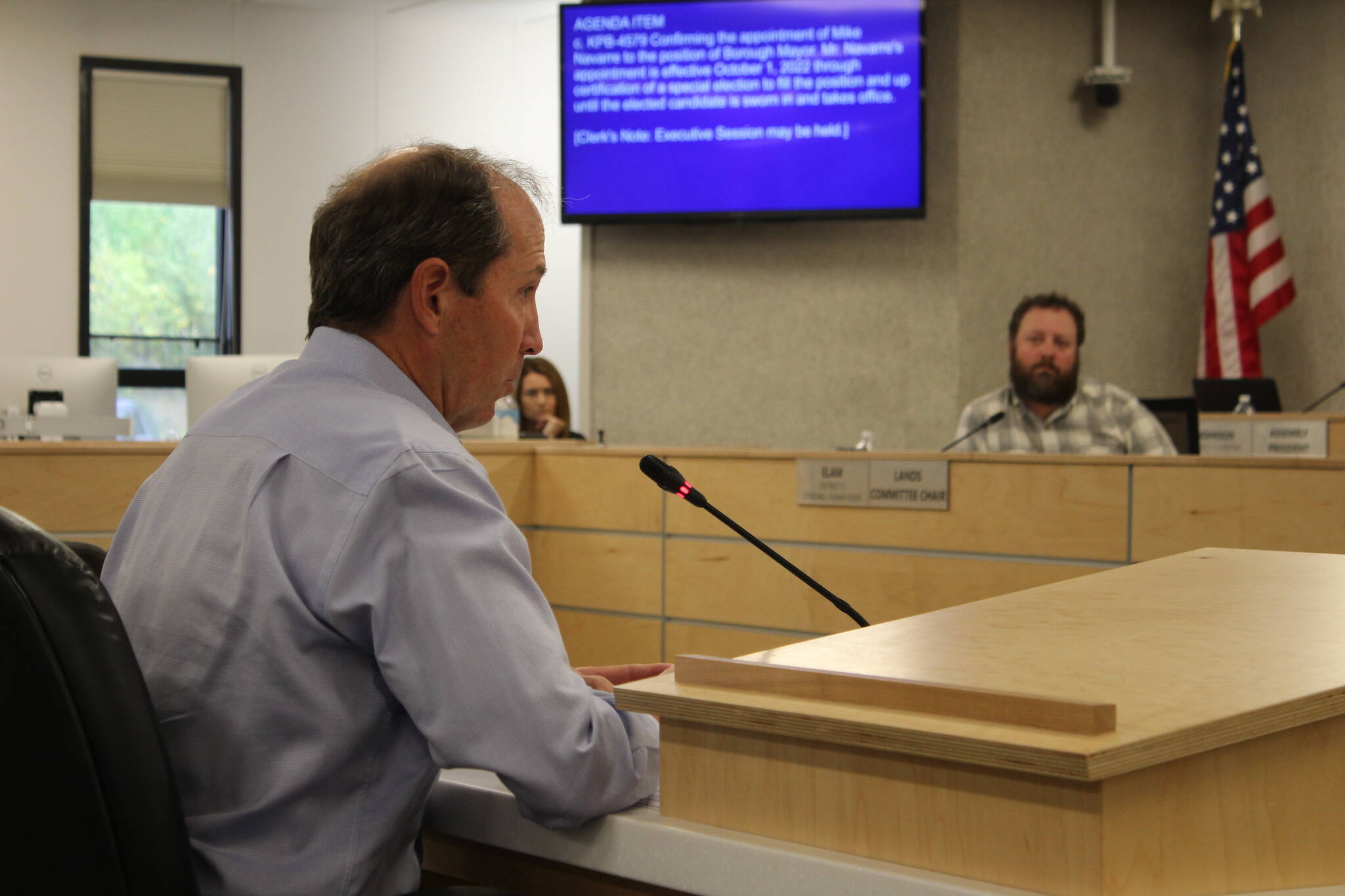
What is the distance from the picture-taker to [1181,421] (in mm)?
3977

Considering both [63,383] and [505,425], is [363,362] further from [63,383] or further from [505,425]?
[63,383]

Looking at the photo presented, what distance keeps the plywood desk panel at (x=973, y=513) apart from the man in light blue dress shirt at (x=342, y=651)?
7.64ft

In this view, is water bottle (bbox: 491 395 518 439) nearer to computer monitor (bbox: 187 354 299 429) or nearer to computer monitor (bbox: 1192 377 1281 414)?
computer monitor (bbox: 187 354 299 429)

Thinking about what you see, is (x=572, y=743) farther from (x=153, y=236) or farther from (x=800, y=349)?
(x=153, y=236)

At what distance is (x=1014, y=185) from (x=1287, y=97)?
194 cm

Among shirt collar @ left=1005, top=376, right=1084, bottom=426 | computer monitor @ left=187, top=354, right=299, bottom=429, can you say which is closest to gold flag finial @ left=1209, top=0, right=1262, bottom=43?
shirt collar @ left=1005, top=376, right=1084, bottom=426

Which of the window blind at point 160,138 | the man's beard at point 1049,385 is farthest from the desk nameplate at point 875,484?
the window blind at point 160,138

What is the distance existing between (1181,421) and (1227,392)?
1.58 meters

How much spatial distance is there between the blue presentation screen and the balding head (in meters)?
4.34

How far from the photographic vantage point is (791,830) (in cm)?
79

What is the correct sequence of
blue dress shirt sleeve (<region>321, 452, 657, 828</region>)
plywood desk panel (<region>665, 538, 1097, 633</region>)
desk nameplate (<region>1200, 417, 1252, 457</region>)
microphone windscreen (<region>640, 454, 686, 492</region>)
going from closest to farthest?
blue dress shirt sleeve (<region>321, 452, 657, 828</region>) → microphone windscreen (<region>640, 454, 686, 492</region>) → plywood desk panel (<region>665, 538, 1097, 633</region>) → desk nameplate (<region>1200, 417, 1252, 457</region>)

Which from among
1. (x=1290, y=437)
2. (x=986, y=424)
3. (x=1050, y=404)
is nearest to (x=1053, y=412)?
(x=1050, y=404)

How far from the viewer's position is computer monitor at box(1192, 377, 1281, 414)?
5.32 meters

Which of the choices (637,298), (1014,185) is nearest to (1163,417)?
(1014,185)
